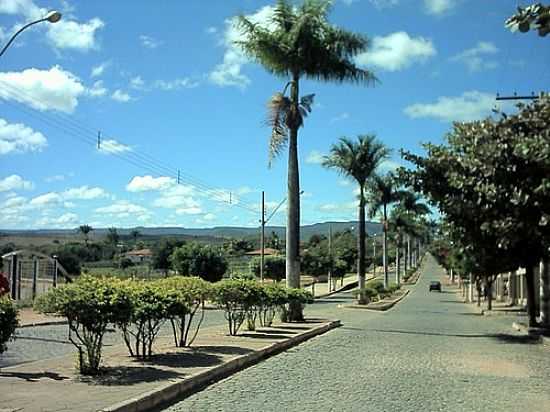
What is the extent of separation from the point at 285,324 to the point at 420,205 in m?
51.8

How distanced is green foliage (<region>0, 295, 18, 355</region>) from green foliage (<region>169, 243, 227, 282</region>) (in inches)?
1811

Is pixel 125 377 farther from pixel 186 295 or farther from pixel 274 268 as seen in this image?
pixel 274 268

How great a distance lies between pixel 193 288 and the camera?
54.7 feet

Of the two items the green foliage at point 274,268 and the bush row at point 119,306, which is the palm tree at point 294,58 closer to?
→ the bush row at point 119,306

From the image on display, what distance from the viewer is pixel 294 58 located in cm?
2631

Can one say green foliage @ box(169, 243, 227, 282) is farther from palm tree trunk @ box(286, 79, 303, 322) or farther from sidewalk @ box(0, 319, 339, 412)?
sidewalk @ box(0, 319, 339, 412)

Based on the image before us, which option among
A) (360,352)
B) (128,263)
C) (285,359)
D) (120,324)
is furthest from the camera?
(128,263)

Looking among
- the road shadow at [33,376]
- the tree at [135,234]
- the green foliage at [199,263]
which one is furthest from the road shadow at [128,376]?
the tree at [135,234]

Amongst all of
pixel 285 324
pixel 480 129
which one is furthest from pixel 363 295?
pixel 480 129

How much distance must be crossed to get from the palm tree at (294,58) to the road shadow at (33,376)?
1538 centimetres

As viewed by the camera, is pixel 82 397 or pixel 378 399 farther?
pixel 378 399

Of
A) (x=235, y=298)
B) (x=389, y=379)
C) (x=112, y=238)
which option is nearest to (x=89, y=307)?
(x=389, y=379)

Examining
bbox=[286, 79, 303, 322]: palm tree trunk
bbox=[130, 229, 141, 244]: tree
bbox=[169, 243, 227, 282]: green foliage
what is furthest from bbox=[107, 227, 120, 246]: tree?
bbox=[286, 79, 303, 322]: palm tree trunk

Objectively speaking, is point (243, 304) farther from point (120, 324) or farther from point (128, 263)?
point (128, 263)
